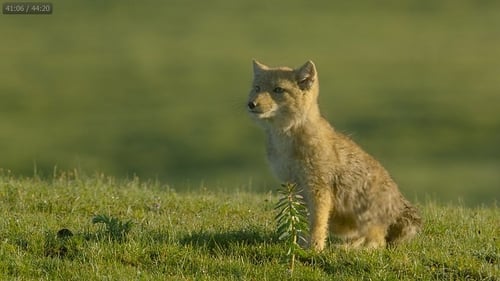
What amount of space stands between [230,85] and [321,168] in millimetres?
39377

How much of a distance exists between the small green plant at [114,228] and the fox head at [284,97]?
181cm

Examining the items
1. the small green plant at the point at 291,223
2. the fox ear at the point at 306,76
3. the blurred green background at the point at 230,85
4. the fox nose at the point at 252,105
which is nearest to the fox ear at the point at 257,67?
the fox ear at the point at 306,76

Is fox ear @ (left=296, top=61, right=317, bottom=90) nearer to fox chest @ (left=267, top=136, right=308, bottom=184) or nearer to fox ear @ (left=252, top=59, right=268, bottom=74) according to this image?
fox ear @ (left=252, top=59, right=268, bottom=74)

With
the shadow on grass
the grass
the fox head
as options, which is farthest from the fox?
the shadow on grass

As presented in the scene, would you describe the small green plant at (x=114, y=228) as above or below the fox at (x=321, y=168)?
below

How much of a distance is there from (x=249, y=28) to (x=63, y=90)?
20.0 meters

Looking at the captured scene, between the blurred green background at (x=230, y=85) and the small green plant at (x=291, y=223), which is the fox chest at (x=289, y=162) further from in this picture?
the blurred green background at (x=230, y=85)

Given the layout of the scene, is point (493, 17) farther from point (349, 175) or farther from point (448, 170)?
point (349, 175)

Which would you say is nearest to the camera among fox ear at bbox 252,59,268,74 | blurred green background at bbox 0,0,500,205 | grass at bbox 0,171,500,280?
grass at bbox 0,171,500,280

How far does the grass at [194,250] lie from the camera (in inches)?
419

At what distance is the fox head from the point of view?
11.6m

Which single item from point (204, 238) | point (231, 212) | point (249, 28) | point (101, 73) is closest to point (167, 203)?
point (231, 212)

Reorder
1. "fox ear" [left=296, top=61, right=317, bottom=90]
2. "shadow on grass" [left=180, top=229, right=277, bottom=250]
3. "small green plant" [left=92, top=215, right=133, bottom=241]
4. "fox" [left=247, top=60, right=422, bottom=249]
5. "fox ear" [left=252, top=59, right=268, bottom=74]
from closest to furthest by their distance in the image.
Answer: "small green plant" [left=92, top=215, right=133, bottom=241], "shadow on grass" [left=180, top=229, right=277, bottom=250], "fox" [left=247, top=60, right=422, bottom=249], "fox ear" [left=296, top=61, right=317, bottom=90], "fox ear" [left=252, top=59, right=268, bottom=74]

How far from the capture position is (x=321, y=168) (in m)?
11.7
